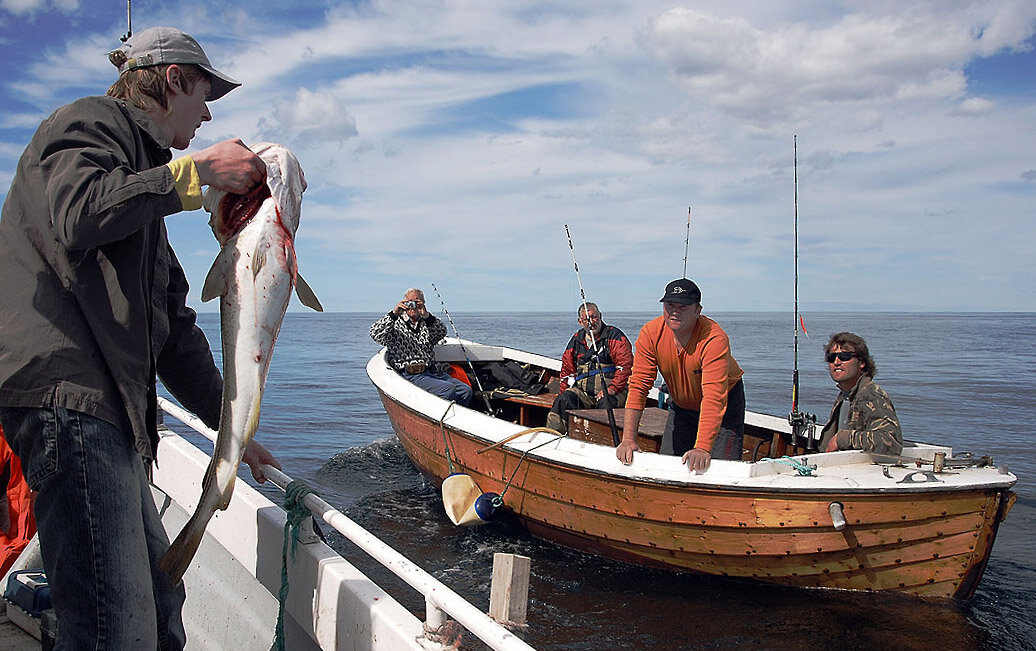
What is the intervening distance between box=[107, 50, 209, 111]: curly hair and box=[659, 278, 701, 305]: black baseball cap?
4020 millimetres

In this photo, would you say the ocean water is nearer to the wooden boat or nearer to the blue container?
the wooden boat

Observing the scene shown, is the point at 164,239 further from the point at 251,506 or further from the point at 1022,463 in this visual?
the point at 1022,463

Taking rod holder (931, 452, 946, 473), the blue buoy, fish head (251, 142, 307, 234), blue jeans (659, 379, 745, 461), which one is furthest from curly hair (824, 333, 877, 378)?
fish head (251, 142, 307, 234)

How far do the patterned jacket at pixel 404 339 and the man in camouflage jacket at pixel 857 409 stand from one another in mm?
5047

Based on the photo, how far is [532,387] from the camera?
10258 mm

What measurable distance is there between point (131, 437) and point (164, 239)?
0.53m

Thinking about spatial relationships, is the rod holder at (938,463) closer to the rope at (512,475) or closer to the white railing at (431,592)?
the rope at (512,475)

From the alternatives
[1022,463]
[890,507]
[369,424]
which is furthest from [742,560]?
[369,424]

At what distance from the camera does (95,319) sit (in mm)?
1651

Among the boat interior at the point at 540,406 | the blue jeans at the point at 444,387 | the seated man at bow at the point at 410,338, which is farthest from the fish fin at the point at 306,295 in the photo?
the seated man at bow at the point at 410,338

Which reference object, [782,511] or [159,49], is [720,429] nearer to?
[782,511]

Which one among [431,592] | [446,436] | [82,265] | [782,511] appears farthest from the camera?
[446,436]

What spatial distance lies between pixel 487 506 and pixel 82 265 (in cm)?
545

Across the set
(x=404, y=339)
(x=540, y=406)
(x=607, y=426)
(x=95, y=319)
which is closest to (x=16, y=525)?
(x=95, y=319)
